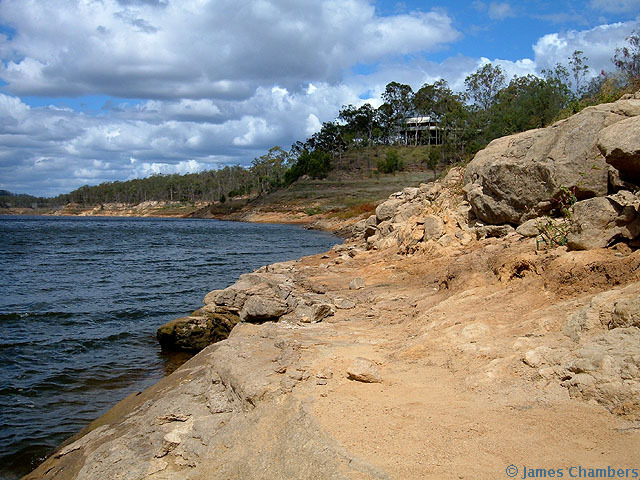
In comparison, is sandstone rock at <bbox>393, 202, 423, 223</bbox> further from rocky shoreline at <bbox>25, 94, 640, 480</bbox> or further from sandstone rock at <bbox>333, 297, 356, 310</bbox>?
sandstone rock at <bbox>333, 297, 356, 310</bbox>

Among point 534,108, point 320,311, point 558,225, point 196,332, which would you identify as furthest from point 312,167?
point 558,225

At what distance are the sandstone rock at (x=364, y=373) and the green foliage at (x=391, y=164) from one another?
78.7 metres

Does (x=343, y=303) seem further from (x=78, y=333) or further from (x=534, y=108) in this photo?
(x=534, y=108)

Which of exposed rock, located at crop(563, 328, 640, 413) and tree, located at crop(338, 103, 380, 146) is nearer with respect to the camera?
exposed rock, located at crop(563, 328, 640, 413)

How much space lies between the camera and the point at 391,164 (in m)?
82.1

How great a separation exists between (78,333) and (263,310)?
5.80 metres

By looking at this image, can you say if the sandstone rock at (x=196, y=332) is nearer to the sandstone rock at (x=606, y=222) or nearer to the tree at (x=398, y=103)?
the sandstone rock at (x=606, y=222)

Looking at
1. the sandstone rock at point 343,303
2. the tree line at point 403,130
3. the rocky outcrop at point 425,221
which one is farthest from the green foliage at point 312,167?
the sandstone rock at point 343,303

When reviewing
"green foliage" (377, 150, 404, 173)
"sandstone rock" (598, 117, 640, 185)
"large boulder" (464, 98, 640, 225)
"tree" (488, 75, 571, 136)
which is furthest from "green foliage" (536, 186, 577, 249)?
"green foliage" (377, 150, 404, 173)

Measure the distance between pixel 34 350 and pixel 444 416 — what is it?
963 centimetres

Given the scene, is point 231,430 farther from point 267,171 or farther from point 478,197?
point 267,171

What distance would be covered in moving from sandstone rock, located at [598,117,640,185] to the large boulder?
1359mm

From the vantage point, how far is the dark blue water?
298 inches

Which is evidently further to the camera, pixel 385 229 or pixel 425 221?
pixel 385 229
